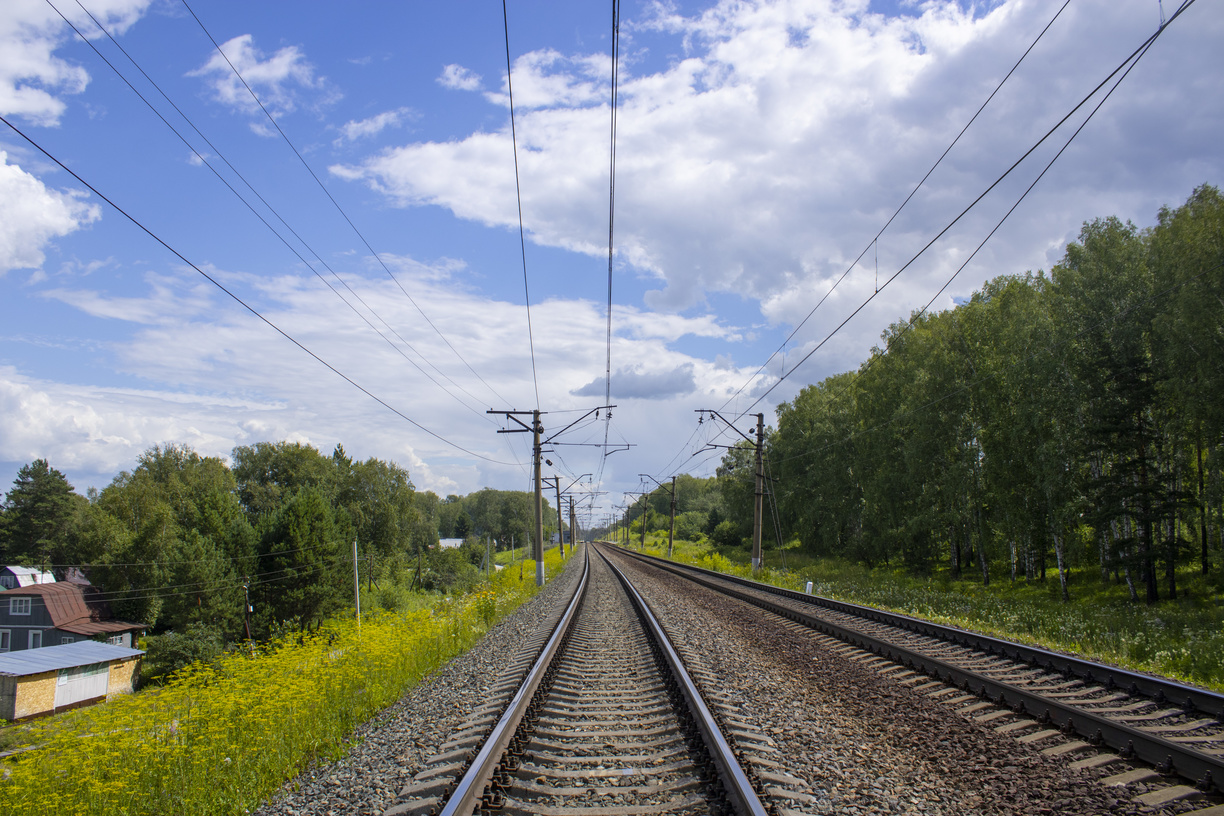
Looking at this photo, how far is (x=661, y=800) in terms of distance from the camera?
13.8 ft

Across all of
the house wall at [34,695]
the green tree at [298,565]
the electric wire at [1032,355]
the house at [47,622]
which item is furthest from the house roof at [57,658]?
the electric wire at [1032,355]

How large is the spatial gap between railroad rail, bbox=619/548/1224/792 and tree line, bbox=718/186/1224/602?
1563cm

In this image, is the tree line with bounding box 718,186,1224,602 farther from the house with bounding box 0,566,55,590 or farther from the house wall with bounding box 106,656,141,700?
the house with bounding box 0,566,55,590

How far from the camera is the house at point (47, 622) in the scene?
160 ft

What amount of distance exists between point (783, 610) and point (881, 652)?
17.4ft

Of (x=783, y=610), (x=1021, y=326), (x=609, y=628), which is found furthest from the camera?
(x=1021, y=326)

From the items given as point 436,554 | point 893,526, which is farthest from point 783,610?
point 436,554

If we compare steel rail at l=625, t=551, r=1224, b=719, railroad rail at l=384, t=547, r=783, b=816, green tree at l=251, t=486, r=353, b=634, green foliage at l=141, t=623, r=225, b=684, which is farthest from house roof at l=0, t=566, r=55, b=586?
steel rail at l=625, t=551, r=1224, b=719

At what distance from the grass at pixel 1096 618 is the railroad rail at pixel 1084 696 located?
4.61ft

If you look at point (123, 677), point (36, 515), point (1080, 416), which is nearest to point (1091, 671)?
point (1080, 416)

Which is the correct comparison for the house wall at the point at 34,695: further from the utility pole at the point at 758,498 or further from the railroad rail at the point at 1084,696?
the railroad rail at the point at 1084,696

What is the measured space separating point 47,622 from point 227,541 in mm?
13565

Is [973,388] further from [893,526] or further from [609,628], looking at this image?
[609,628]

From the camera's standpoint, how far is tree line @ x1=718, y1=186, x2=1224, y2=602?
19672mm
